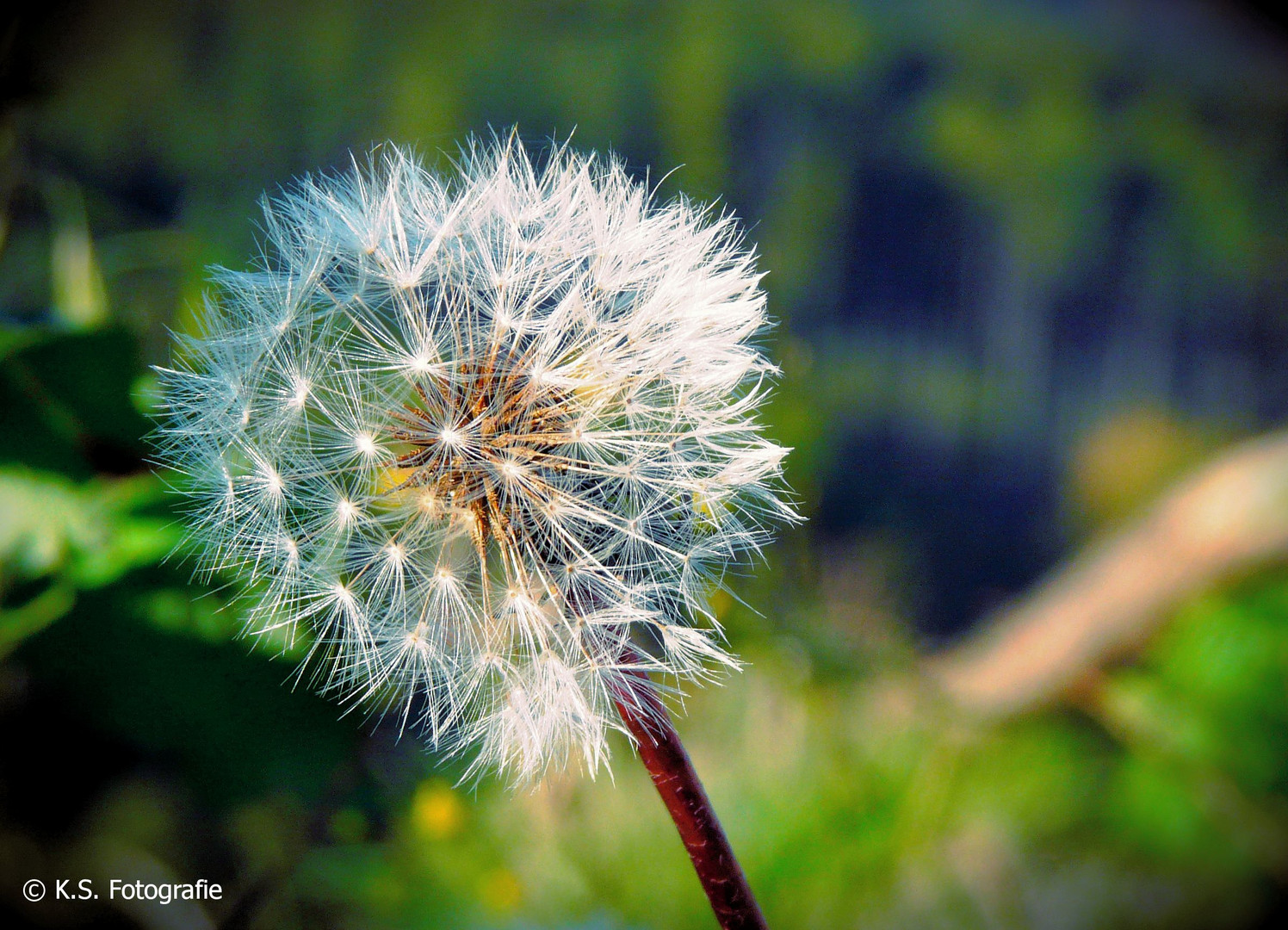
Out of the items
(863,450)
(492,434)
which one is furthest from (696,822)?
(863,450)

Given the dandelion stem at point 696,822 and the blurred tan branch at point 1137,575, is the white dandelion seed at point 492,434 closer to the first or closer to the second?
the dandelion stem at point 696,822

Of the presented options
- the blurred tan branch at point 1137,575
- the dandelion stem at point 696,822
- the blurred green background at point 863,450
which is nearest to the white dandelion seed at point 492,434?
the dandelion stem at point 696,822

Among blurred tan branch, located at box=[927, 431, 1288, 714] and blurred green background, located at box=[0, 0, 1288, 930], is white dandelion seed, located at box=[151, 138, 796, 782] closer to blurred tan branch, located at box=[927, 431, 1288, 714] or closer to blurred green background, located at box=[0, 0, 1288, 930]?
blurred green background, located at box=[0, 0, 1288, 930]

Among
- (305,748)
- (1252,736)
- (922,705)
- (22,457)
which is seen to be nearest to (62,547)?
(22,457)

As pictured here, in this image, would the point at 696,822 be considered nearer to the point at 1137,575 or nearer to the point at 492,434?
the point at 492,434

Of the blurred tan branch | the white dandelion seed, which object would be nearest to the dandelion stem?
the white dandelion seed

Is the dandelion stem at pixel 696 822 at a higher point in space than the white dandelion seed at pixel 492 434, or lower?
lower

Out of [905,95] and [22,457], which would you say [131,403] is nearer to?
[22,457]
